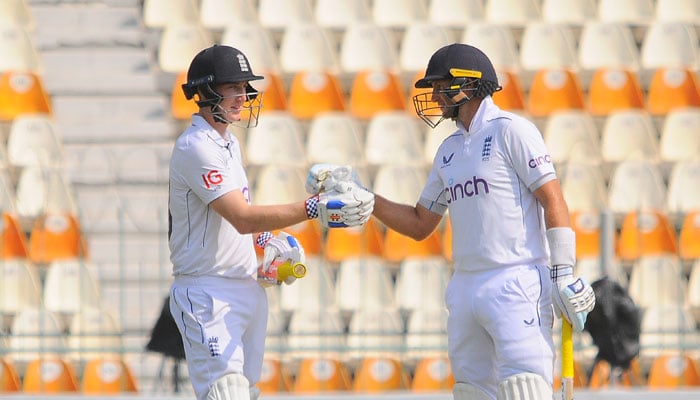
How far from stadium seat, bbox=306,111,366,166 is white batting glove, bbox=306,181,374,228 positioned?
463 cm

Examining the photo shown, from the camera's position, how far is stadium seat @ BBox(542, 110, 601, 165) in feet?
33.6

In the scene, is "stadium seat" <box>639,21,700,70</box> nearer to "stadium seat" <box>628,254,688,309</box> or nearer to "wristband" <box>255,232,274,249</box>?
"stadium seat" <box>628,254,688,309</box>

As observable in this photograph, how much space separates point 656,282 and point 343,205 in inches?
169

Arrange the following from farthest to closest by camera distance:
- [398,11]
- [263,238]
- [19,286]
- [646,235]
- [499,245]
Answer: [398,11]
[646,235]
[19,286]
[263,238]
[499,245]

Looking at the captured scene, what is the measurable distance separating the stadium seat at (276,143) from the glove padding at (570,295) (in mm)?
5004

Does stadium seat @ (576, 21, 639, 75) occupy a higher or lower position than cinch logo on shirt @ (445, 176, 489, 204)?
higher

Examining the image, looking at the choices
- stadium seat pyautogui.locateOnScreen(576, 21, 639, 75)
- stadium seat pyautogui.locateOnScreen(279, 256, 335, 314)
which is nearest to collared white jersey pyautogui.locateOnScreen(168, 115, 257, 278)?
stadium seat pyautogui.locateOnScreen(279, 256, 335, 314)

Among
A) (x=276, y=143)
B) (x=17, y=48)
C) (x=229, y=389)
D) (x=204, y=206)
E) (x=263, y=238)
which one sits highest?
(x=17, y=48)

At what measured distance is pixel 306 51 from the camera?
1085 cm

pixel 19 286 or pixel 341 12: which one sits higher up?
pixel 341 12

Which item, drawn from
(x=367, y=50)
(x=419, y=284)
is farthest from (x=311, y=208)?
(x=367, y=50)

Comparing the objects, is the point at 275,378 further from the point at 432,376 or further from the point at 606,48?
the point at 606,48

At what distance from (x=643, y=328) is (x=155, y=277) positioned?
312cm

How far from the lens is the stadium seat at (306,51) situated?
10812 millimetres
